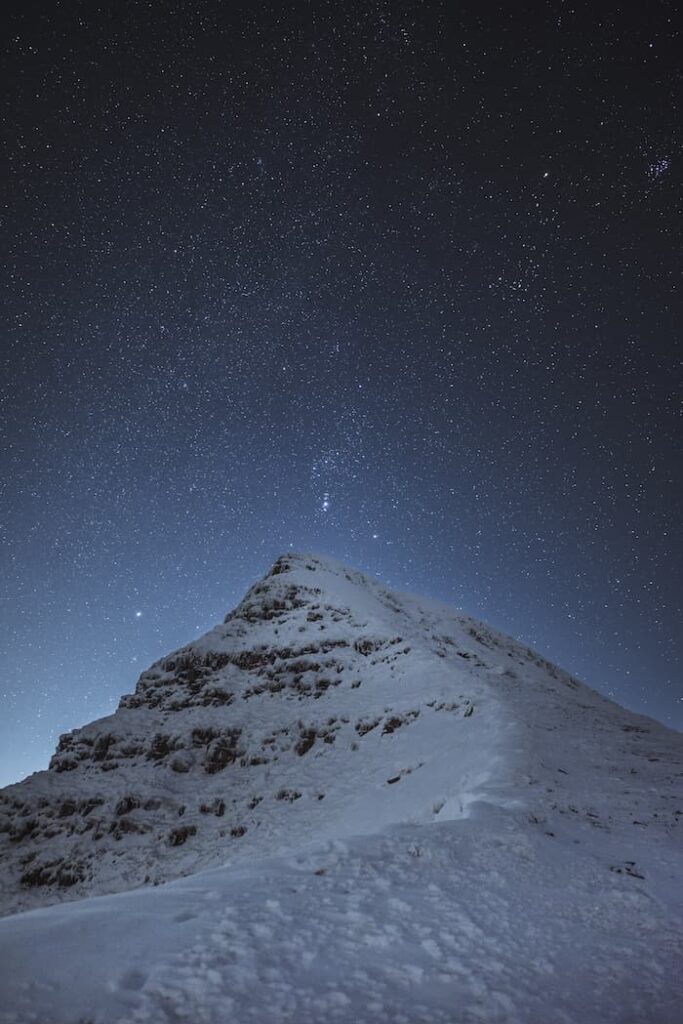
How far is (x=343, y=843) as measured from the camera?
6.64 meters

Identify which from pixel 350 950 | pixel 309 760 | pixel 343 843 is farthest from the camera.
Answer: pixel 309 760

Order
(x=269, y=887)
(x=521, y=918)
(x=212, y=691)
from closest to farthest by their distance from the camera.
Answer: (x=269, y=887) → (x=521, y=918) → (x=212, y=691)

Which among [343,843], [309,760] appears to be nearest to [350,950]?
[343,843]

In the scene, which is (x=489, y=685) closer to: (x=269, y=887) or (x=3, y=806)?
(x=269, y=887)

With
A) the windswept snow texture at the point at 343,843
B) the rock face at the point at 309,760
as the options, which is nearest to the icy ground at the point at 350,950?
the windswept snow texture at the point at 343,843

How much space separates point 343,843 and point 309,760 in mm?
15673

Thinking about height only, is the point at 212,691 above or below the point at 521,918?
above

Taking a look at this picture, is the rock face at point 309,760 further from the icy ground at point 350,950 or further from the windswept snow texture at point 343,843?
the icy ground at point 350,950

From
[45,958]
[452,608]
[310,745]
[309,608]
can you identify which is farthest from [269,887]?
[452,608]

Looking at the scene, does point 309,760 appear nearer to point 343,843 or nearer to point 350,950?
point 343,843

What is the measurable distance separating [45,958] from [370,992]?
2.10 meters

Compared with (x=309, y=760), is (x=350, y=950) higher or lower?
higher

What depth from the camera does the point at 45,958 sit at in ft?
10.6

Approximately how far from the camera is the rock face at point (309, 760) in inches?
523
